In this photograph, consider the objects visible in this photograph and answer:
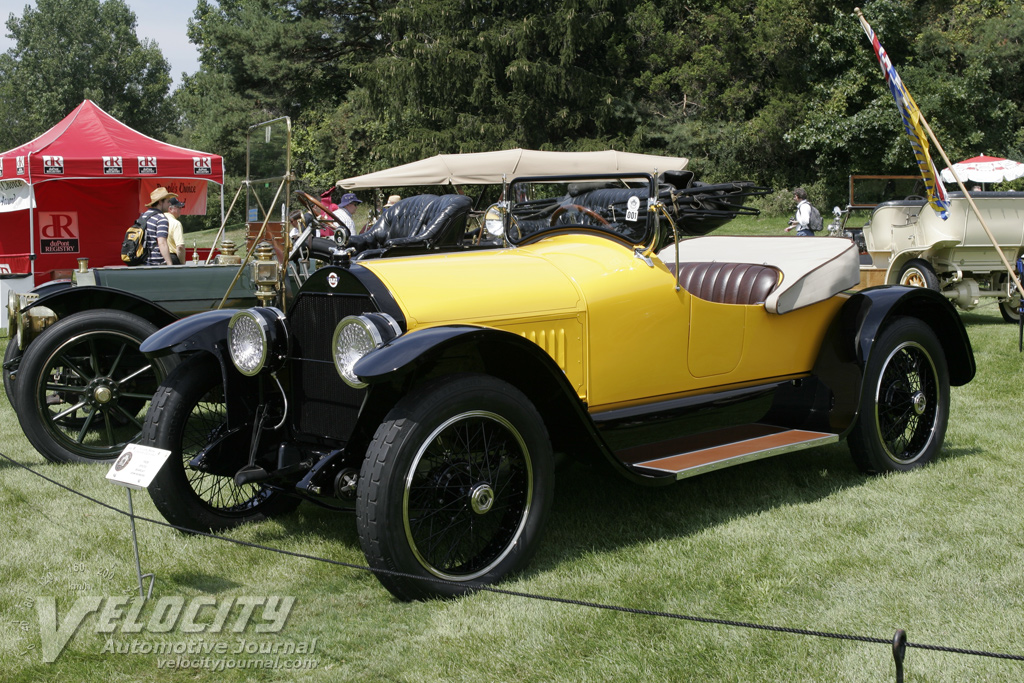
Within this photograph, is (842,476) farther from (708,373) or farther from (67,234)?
(67,234)

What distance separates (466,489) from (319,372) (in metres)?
0.86

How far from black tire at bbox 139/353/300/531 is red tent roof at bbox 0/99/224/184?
835 centimetres

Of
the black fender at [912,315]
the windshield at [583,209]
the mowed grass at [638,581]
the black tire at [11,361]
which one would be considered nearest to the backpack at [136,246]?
the black tire at [11,361]

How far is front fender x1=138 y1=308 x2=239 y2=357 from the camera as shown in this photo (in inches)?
150

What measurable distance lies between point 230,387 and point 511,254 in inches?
56.4

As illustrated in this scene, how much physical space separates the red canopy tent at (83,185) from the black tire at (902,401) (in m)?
8.99

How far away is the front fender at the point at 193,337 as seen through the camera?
3807 mm

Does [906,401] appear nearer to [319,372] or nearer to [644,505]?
[644,505]

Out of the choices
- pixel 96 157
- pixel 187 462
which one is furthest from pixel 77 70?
pixel 187 462

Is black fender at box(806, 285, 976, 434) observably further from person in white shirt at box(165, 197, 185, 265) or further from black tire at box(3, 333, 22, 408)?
person in white shirt at box(165, 197, 185, 265)

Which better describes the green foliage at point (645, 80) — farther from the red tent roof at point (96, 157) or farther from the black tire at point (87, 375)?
the black tire at point (87, 375)

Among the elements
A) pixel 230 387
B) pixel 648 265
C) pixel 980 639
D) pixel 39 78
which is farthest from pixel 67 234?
pixel 39 78

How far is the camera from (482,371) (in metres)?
3.61

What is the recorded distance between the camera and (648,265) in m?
4.08
